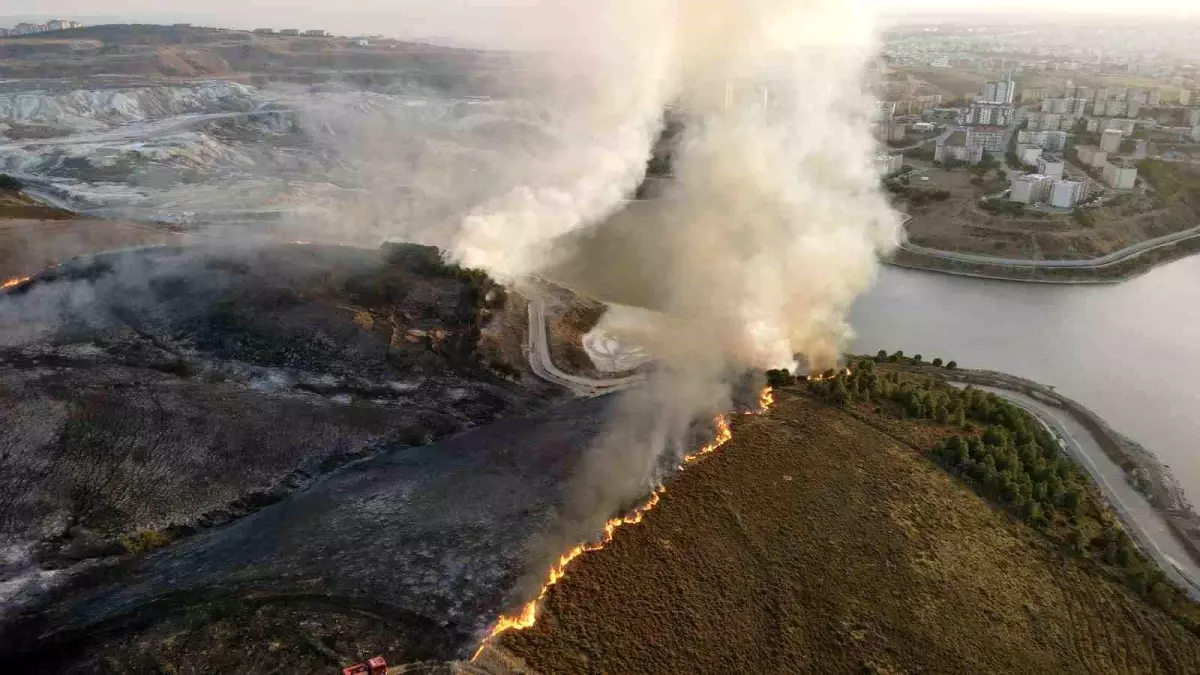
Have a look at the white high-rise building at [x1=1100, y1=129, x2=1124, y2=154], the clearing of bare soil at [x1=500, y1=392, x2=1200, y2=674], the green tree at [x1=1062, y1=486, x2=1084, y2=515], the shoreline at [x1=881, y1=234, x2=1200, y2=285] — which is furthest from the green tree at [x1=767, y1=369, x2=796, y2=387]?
the white high-rise building at [x1=1100, y1=129, x2=1124, y2=154]

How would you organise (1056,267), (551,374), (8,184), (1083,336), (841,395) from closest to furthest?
(841,395)
(551,374)
(1083,336)
(1056,267)
(8,184)

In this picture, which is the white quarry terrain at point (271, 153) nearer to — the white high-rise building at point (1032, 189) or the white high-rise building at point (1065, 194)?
the white high-rise building at point (1032, 189)

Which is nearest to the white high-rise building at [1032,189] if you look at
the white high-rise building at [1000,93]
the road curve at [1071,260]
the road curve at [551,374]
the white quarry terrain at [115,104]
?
the road curve at [1071,260]

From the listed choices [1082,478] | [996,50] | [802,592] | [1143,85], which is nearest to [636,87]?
[1082,478]

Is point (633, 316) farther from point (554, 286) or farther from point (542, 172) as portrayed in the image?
point (542, 172)

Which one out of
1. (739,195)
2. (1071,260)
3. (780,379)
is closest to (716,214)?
(739,195)

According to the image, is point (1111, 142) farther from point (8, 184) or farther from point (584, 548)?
point (8, 184)
